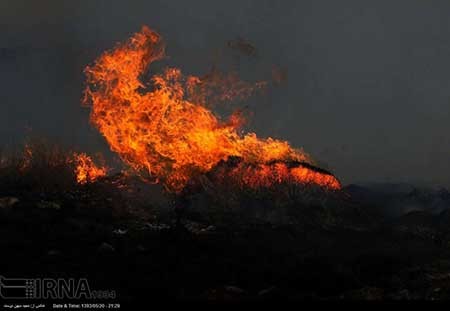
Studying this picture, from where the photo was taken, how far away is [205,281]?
866 inches

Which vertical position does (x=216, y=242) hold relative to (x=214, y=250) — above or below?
above

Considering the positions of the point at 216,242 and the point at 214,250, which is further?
the point at 216,242

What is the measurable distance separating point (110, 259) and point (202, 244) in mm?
5613

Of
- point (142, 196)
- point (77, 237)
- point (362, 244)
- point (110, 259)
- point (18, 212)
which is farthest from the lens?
point (142, 196)

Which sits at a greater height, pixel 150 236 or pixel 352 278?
pixel 150 236

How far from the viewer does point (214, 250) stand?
27328mm

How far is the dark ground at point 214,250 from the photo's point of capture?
20844mm

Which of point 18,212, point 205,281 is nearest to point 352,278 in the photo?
point 205,281

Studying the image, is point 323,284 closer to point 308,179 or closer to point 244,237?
point 244,237

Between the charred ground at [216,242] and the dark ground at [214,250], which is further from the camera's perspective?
the charred ground at [216,242]

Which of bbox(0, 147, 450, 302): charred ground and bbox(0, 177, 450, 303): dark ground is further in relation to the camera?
bbox(0, 147, 450, 302): charred ground

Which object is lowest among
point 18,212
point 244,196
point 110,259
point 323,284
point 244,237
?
point 323,284

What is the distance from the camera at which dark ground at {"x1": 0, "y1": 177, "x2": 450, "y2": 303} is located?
2084cm

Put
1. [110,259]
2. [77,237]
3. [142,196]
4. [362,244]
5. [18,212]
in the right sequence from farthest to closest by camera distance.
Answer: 1. [142,196]
2. [362,244]
3. [18,212]
4. [77,237]
5. [110,259]
